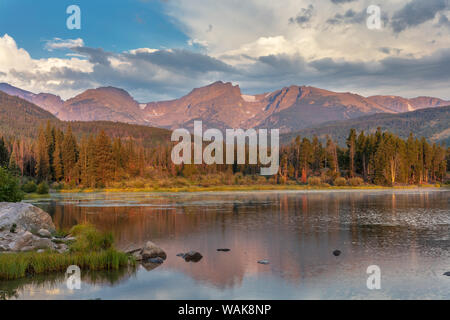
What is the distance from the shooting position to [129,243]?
80.1 ft

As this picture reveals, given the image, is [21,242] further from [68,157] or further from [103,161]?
[68,157]

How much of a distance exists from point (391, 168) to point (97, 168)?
226 ft

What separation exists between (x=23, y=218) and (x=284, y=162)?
90363 mm

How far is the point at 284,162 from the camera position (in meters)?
110

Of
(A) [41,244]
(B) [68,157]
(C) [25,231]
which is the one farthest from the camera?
(B) [68,157]

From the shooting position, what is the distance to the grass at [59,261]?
54.9ft

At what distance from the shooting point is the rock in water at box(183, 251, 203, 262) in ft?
66.4

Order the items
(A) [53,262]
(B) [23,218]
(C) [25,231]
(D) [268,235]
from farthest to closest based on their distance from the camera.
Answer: (D) [268,235], (B) [23,218], (C) [25,231], (A) [53,262]

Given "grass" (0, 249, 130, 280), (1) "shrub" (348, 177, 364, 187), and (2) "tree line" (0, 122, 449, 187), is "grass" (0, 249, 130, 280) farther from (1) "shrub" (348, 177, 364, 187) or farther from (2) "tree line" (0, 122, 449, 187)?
(1) "shrub" (348, 177, 364, 187)

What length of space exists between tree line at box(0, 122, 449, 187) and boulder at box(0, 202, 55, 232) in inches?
2614

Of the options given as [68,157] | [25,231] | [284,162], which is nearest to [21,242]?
[25,231]

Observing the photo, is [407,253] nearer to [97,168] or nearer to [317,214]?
[317,214]

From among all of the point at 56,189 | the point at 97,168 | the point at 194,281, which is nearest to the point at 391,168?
the point at 97,168

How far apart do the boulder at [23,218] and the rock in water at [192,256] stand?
9.59 meters
